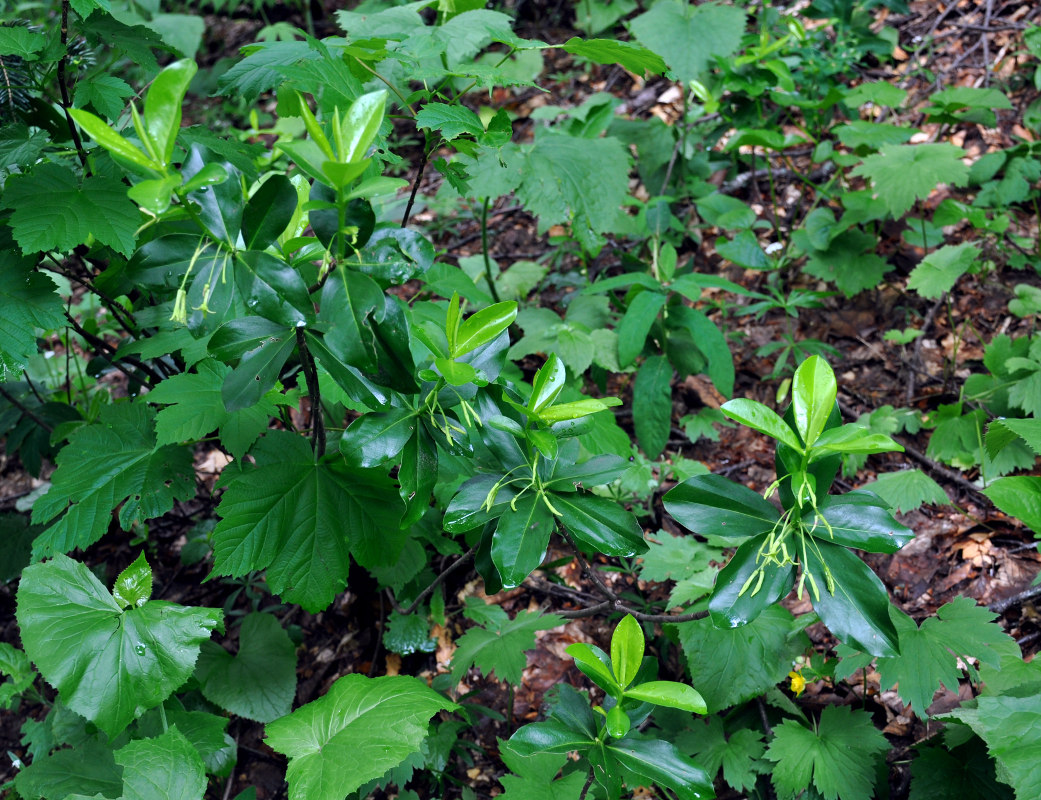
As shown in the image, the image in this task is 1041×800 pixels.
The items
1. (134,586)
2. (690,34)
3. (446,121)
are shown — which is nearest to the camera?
(446,121)

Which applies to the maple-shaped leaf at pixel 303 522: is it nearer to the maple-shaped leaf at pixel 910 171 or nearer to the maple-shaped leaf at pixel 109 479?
the maple-shaped leaf at pixel 109 479

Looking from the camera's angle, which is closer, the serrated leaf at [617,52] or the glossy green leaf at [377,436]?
the glossy green leaf at [377,436]

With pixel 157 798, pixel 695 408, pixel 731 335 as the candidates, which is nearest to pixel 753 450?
pixel 695 408

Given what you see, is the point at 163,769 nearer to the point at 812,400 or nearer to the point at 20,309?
the point at 20,309

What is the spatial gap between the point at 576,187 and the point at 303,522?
1382mm

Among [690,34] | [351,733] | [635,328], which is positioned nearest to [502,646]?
[351,733]

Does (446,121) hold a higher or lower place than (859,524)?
higher

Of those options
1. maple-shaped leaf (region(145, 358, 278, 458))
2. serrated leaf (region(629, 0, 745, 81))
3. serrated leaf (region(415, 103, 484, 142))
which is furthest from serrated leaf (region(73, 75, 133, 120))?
serrated leaf (region(629, 0, 745, 81))

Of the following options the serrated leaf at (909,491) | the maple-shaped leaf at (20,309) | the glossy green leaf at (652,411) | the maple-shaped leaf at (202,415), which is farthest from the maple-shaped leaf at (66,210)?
the serrated leaf at (909,491)

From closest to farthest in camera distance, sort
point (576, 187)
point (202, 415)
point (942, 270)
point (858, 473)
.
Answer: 1. point (202, 415)
2. point (576, 187)
3. point (858, 473)
4. point (942, 270)

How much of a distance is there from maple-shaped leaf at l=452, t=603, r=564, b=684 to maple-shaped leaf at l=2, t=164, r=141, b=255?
1205mm

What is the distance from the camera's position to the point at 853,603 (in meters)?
1.15

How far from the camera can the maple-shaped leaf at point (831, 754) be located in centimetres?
154

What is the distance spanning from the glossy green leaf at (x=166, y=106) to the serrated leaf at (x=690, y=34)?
2156 millimetres
